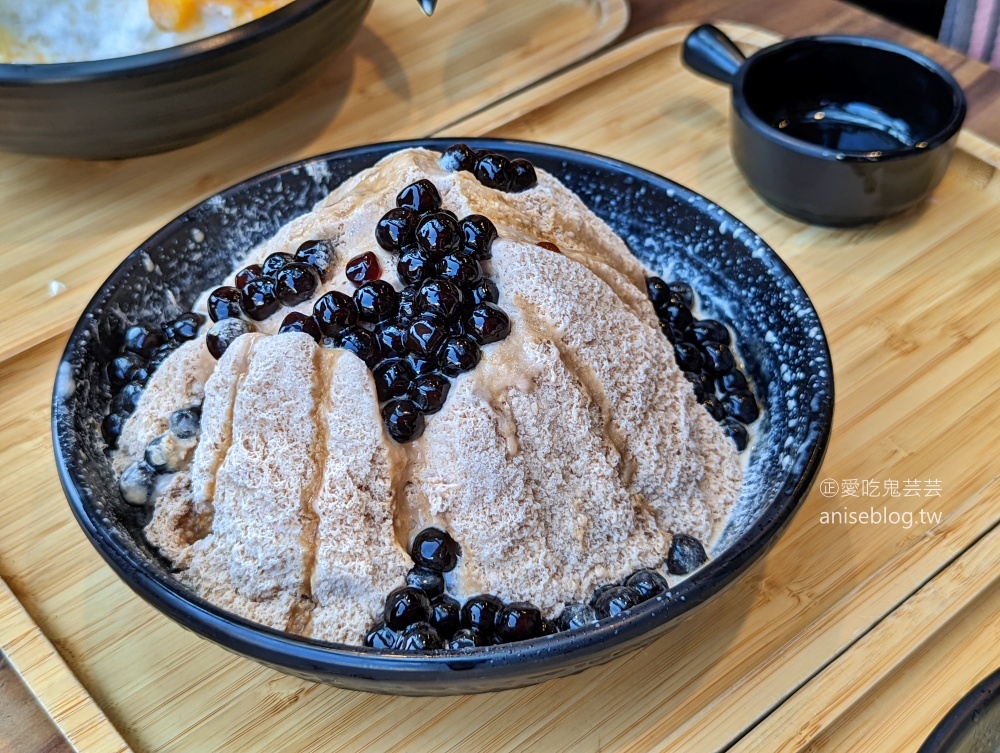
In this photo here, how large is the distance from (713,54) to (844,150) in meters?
0.29

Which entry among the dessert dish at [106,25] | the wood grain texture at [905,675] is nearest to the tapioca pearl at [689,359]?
the wood grain texture at [905,675]

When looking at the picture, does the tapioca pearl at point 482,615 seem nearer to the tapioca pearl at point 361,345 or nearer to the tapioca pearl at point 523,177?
the tapioca pearl at point 361,345

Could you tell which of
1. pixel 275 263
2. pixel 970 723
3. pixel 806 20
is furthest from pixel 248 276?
pixel 806 20

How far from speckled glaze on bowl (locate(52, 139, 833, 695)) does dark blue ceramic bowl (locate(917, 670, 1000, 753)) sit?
180mm

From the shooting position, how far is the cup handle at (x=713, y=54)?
4.73 feet

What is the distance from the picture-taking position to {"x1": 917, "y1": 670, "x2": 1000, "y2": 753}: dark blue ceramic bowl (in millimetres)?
654

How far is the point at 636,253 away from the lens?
117cm

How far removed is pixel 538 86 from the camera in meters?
1.53

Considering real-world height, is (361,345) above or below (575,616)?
above

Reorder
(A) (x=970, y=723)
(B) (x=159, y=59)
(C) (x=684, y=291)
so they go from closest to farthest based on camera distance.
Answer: (A) (x=970, y=723)
(C) (x=684, y=291)
(B) (x=159, y=59)

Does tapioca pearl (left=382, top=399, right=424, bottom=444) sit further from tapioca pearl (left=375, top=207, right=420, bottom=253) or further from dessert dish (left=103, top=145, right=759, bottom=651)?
tapioca pearl (left=375, top=207, right=420, bottom=253)

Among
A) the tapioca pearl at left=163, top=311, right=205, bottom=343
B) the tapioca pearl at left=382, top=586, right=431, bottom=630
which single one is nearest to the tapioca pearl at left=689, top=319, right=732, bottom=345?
Result: the tapioca pearl at left=382, top=586, right=431, bottom=630

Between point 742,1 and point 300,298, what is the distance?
1.24m

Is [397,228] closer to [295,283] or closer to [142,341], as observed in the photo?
[295,283]
